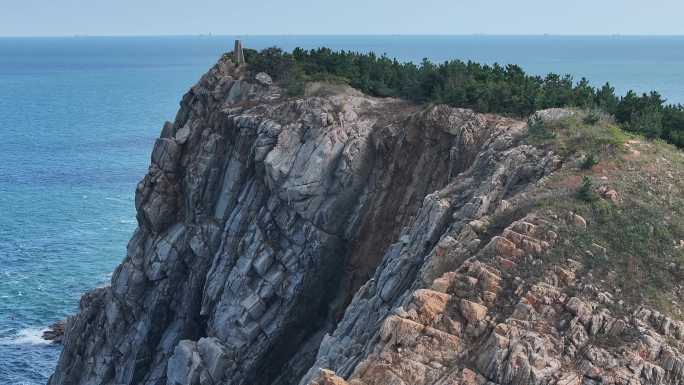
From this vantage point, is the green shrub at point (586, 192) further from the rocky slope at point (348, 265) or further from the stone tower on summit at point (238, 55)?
the stone tower on summit at point (238, 55)

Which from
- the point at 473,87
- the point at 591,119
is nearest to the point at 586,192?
the point at 591,119

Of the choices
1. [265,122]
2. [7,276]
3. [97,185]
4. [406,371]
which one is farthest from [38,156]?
[406,371]

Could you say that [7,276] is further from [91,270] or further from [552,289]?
[552,289]

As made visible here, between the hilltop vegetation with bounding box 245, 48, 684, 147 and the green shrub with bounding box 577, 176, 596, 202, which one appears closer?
the green shrub with bounding box 577, 176, 596, 202

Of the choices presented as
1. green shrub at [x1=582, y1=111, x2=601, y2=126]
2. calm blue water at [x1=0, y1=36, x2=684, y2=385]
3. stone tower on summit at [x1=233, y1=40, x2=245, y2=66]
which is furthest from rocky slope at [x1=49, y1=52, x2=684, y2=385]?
calm blue water at [x1=0, y1=36, x2=684, y2=385]

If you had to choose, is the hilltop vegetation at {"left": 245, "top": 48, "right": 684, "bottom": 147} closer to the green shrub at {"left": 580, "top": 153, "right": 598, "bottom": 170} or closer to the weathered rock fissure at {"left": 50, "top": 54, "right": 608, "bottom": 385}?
the weathered rock fissure at {"left": 50, "top": 54, "right": 608, "bottom": 385}

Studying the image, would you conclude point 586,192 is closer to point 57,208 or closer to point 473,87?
point 473,87
